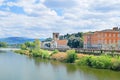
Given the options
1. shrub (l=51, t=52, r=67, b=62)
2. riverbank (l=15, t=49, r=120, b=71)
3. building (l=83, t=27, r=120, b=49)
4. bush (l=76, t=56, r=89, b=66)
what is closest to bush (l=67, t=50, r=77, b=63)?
riverbank (l=15, t=49, r=120, b=71)

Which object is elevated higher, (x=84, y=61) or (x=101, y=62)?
(x=101, y=62)

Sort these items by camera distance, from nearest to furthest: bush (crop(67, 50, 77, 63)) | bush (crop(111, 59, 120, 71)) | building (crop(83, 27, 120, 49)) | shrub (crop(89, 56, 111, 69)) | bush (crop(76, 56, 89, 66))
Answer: bush (crop(111, 59, 120, 71)), shrub (crop(89, 56, 111, 69)), bush (crop(76, 56, 89, 66)), bush (crop(67, 50, 77, 63)), building (crop(83, 27, 120, 49))

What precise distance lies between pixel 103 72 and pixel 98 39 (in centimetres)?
4375

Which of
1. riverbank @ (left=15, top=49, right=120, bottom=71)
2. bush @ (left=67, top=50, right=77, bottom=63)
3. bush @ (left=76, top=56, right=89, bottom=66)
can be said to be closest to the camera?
riverbank @ (left=15, top=49, right=120, bottom=71)

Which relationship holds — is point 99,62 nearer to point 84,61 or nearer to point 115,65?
point 115,65

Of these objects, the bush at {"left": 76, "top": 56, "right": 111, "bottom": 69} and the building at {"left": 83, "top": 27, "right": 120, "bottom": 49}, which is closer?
the bush at {"left": 76, "top": 56, "right": 111, "bottom": 69}

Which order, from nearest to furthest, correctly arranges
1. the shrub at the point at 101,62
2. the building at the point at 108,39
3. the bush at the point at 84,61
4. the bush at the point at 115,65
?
the bush at the point at 115,65
the shrub at the point at 101,62
the bush at the point at 84,61
the building at the point at 108,39

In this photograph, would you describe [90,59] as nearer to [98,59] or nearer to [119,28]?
[98,59]

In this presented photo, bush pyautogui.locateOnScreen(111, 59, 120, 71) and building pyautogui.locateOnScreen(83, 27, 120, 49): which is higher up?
building pyautogui.locateOnScreen(83, 27, 120, 49)

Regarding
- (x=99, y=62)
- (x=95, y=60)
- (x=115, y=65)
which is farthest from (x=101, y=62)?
(x=115, y=65)

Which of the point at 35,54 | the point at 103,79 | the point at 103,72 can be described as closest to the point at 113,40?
the point at 35,54

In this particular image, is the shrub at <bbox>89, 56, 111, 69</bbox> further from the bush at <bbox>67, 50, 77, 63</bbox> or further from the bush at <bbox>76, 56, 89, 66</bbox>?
the bush at <bbox>67, 50, 77, 63</bbox>

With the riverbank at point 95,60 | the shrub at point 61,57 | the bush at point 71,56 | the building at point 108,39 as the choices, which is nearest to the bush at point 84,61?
→ the riverbank at point 95,60

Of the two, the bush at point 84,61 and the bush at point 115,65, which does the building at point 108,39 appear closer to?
the bush at point 84,61
